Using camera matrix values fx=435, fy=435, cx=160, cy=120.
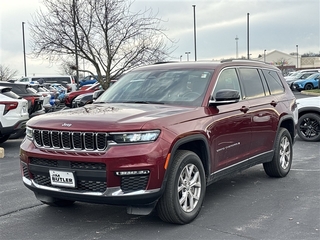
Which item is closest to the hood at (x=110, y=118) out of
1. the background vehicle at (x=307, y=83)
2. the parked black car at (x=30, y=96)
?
the parked black car at (x=30, y=96)

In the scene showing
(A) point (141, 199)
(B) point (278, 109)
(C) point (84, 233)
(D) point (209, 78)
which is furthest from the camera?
(B) point (278, 109)

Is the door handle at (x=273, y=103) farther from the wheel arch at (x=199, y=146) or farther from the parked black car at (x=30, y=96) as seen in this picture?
the parked black car at (x=30, y=96)

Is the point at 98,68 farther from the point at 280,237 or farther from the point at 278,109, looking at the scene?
the point at 280,237

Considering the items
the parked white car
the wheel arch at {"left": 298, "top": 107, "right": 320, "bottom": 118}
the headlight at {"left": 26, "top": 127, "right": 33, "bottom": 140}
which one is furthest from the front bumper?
the wheel arch at {"left": 298, "top": 107, "right": 320, "bottom": 118}

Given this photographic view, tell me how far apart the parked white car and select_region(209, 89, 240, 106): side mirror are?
6438 mm

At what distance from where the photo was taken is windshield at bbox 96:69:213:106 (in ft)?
17.6

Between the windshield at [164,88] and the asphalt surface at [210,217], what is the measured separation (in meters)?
1.39

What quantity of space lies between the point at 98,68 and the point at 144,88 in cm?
1364

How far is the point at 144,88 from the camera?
5.74 metres

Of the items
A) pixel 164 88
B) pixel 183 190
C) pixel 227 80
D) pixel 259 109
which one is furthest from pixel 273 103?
pixel 183 190

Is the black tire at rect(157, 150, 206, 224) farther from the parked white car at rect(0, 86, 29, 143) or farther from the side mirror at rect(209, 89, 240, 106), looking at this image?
the parked white car at rect(0, 86, 29, 143)

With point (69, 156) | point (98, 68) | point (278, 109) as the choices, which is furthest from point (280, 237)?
point (98, 68)

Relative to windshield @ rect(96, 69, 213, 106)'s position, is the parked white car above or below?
below

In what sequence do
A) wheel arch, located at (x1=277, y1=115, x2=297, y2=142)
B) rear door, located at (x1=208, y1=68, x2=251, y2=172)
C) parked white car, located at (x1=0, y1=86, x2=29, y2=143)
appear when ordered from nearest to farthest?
rear door, located at (x1=208, y1=68, x2=251, y2=172), wheel arch, located at (x1=277, y1=115, x2=297, y2=142), parked white car, located at (x1=0, y1=86, x2=29, y2=143)
